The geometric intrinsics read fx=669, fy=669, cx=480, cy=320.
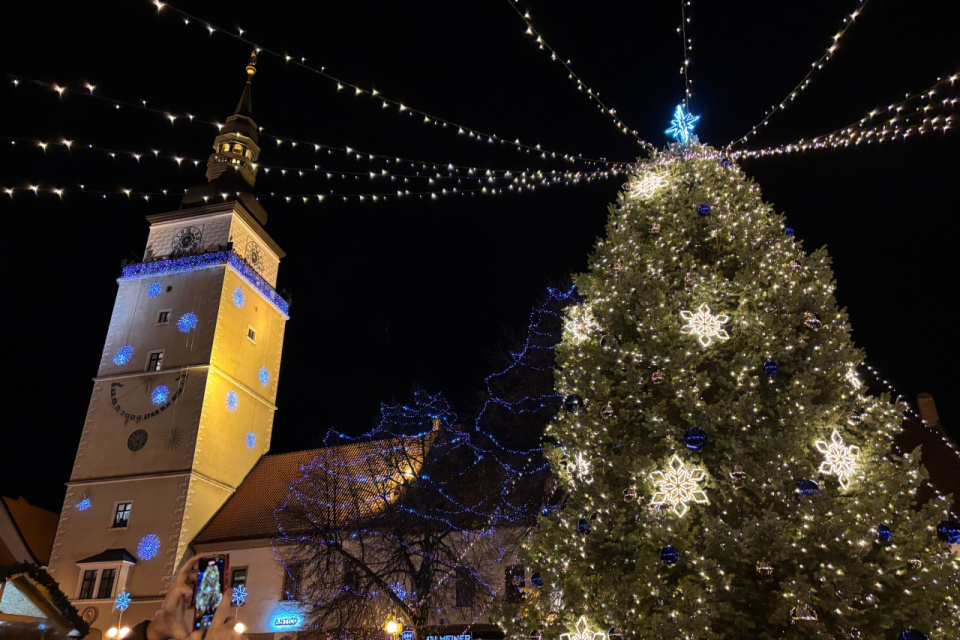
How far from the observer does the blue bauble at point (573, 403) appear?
7309mm

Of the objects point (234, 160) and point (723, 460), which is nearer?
point (723, 460)

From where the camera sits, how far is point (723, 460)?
20.5 ft

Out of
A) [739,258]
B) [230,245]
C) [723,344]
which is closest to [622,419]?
[723,344]

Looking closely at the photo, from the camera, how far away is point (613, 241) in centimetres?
791

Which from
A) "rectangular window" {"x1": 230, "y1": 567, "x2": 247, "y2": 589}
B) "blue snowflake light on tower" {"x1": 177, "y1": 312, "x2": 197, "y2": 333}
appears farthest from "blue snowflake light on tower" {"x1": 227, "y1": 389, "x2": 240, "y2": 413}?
"rectangular window" {"x1": 230, "y1": 567, "x2": 247, "y2": 589}

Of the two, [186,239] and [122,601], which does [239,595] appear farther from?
[186,239]

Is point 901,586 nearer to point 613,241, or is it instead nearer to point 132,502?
point 613,241

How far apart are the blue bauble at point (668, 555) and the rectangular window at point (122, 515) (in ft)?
69.1

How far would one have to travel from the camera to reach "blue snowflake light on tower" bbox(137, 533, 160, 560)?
21.1 m

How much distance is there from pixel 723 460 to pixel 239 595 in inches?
710

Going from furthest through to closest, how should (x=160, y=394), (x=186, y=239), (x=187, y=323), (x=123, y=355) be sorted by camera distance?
(x=186, y=239) → (x=123, y=355) → (x=187, y=323) → (x=160, y=394)

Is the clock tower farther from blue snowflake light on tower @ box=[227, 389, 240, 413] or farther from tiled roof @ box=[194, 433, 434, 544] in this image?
tiled roof @ box=[194, 433, 434, 544]

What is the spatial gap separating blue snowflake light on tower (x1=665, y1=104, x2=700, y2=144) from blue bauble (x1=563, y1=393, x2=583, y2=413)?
12.2 feet

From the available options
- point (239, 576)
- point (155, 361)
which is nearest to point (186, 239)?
point (155, 361)
